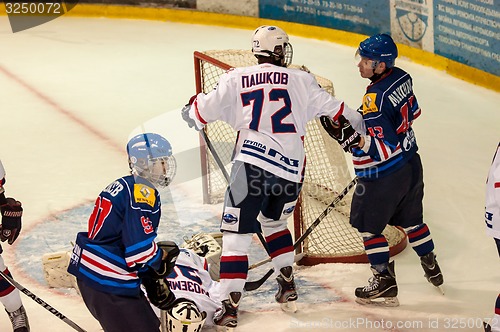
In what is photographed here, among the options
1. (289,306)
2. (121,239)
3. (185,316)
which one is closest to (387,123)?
(289,306)

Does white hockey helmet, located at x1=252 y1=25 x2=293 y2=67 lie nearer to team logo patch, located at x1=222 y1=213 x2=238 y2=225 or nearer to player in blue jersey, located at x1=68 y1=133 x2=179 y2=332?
team logo patch, located at x1=222 y1=213 x2=238 y2=225

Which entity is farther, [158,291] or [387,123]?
[387,123]

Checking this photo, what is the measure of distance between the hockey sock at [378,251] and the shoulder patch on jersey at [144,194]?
4.17 feet

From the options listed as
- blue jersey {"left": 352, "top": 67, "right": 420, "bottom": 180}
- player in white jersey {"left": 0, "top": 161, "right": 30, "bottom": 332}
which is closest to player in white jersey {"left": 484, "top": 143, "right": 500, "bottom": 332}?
blue jersey {"left": 352, "top": 67, "right": 420, "bottom": 180}

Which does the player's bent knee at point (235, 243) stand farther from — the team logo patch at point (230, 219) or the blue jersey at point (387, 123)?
the blue jersey at point (387, 123)

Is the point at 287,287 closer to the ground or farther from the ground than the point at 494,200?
closer to the ground

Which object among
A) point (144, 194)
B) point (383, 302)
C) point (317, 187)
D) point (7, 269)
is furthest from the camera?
point (317, 187)

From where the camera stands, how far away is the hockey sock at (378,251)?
3.87m

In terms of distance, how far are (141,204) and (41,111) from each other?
4253 mm

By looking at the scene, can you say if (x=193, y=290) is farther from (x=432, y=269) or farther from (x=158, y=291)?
(x=432, y=269)

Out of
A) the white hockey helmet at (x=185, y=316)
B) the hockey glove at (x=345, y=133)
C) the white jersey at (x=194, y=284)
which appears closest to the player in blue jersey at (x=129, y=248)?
the white hockey helmet at (x=185, y=316)

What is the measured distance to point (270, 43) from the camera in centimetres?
366

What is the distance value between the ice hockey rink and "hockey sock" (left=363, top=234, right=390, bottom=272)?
0.19 m

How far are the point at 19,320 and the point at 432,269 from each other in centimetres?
177
